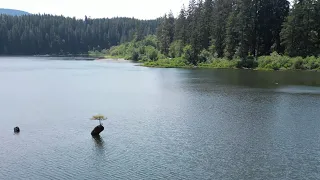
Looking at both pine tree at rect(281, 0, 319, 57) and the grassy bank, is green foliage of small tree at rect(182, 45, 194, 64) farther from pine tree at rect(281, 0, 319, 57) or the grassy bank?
pine tree at rect(281, 0, 319, 57)

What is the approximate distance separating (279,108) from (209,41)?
85828mm

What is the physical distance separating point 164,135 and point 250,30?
86.1 metres

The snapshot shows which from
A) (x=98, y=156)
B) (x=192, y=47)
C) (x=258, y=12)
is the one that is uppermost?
(x=258, y=12)

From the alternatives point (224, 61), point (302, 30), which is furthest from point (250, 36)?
point (302, 30)

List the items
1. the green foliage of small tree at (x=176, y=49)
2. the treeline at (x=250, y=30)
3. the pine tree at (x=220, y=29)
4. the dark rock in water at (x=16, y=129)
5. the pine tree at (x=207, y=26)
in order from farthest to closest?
the green foliage of small tree at (x=176, y=49) → the pine tree at (x=207, y=26) → the pine tree at (x=220, y=29) → the treeline at (x=250, y=30) → the dark rock in water at (x=16, y=129)

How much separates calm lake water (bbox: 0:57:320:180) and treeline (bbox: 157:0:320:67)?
4744cm

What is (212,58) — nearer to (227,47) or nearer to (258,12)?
(227,47)

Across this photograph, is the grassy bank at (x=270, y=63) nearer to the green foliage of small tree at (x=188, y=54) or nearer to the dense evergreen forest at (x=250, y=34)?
the dense evergreen forest at (x=250, y=34)

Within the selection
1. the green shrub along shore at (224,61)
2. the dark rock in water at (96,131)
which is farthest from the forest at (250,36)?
the dark rock in water at (96,131)

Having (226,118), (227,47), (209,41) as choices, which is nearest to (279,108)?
(226,118)

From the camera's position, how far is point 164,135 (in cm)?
3494

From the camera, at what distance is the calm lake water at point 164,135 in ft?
85.8

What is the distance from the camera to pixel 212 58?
121062 millimetres

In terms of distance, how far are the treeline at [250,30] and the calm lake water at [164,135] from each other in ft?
156
